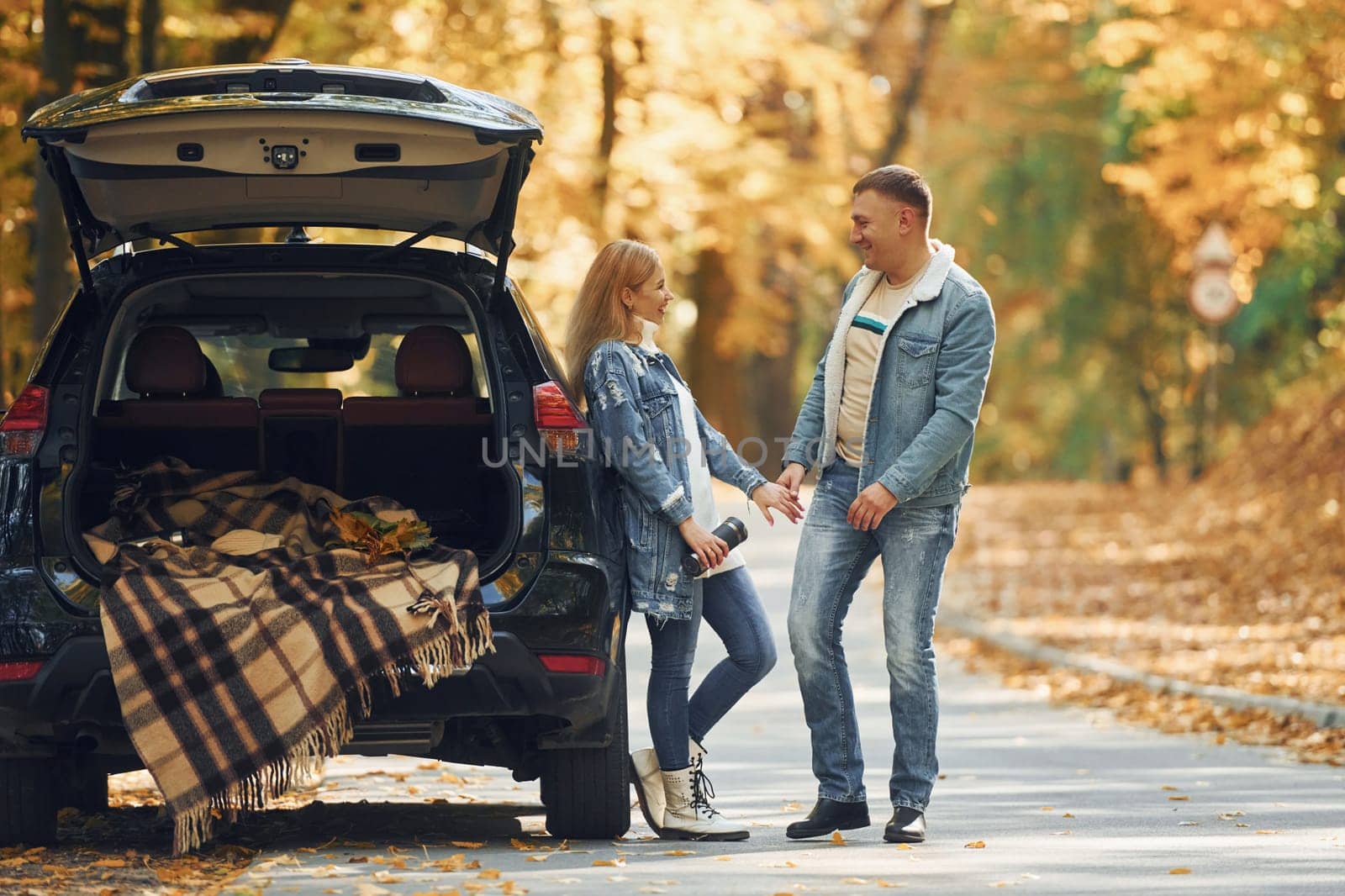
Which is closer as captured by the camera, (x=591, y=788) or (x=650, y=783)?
(x=591, y=788)

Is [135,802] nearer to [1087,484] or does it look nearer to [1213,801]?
[1213,801]

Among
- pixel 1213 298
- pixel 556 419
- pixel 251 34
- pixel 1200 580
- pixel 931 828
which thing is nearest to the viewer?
pixel 556 419

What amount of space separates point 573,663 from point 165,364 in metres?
1.91

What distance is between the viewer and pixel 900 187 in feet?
21.7

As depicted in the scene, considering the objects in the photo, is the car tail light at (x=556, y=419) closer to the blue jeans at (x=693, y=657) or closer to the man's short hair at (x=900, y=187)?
the blue jeans at (x=693, y=657)

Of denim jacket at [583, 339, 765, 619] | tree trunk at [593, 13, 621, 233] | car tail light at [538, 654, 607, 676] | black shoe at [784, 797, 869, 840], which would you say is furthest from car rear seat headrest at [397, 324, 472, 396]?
tree trunk at [593, 13, 621, 233]

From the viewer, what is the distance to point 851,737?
263 inches

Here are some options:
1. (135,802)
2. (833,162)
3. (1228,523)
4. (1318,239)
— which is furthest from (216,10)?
(833,162)

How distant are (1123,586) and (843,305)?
11.2 meters

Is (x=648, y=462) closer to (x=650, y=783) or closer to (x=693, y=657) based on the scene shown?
(x=693, y=657)

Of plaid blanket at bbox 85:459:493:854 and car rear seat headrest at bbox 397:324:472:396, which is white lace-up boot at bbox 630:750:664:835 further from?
car rear seat headrest at bbox 397:324:472:396

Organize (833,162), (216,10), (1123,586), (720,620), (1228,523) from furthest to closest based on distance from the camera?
(833,162)
(1228,523)
(1123,586)
(216,10)
(720,620)

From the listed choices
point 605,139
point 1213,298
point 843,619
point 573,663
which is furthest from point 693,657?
point 605,139

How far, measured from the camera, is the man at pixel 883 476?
6.55 metres
